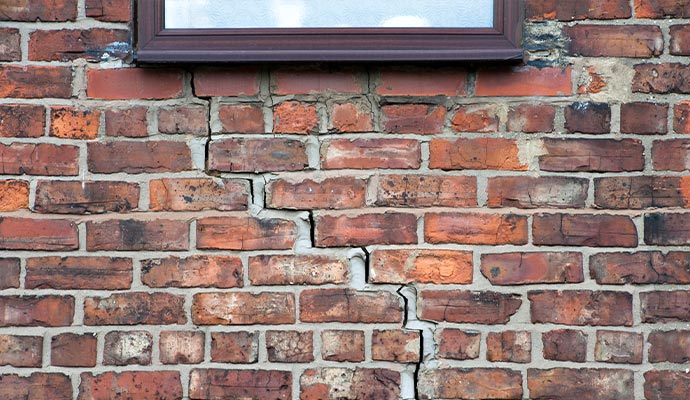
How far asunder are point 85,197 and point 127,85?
0.29 m

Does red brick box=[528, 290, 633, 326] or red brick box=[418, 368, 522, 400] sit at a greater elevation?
red brick box=[528, 290, 633, 326]

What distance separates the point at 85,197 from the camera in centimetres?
194

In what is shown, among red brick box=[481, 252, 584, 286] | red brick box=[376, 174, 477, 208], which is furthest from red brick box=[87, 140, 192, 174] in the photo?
red brick box=[481, 252, 584, 286]

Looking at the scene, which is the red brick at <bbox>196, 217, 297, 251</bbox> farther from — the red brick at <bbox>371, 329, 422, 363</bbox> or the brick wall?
the red brick at <bbox>371, 329, 422, 363</bbox>

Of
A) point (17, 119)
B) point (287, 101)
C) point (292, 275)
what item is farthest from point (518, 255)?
point (17, 119)

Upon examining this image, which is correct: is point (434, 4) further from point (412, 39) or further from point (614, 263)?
point (614, 263)

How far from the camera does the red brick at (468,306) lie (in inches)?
76.2

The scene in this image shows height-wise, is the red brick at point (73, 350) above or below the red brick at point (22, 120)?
below

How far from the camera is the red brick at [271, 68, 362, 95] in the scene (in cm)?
196

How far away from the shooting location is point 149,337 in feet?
6.35

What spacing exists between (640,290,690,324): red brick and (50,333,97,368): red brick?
1.31 metres

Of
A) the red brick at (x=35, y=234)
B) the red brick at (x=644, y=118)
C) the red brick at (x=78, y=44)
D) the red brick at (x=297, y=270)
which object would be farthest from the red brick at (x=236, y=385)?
the red brick at (x=644, y=118)

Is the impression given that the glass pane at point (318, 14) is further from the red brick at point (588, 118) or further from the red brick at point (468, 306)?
the red brick at point (468, 306)

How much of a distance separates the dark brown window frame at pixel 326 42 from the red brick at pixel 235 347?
2.14ft
